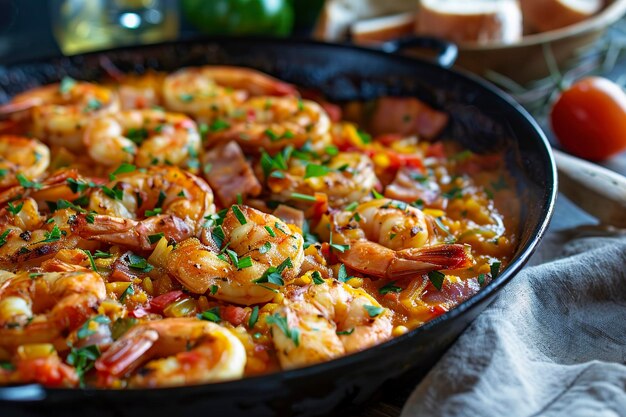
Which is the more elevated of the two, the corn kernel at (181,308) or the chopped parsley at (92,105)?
the chopped parsley at (92,105)

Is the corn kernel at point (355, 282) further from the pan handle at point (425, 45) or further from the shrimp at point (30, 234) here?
the pan handle at point (425, 45)

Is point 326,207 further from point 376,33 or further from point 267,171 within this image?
point 376,33

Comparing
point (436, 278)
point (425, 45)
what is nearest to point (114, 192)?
point (436, 278)

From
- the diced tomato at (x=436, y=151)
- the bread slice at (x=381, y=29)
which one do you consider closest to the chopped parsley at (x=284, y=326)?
the diced tomato at (x=436, y=151)

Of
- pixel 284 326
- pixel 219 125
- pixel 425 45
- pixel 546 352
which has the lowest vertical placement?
pixel 546 352

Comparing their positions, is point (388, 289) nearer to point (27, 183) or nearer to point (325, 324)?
point (325, 324)

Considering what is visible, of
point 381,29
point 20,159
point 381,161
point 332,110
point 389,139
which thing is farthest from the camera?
point 381,29

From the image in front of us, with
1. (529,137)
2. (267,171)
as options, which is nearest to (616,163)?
(529,137)
